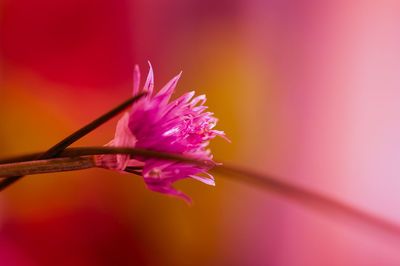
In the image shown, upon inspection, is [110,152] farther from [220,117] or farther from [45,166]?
[220,117]

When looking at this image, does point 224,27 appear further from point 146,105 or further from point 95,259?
point 146,105

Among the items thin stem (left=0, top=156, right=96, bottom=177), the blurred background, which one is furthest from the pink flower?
the blurred background

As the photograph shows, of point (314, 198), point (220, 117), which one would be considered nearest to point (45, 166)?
point (314, 198)

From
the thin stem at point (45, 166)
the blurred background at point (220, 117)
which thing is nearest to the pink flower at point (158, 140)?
the thin stem at point (45, 166)

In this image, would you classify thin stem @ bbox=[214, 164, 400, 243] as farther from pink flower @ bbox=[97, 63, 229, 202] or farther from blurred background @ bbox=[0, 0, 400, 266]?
blurred background @ bbox=[0, 0, 400, 266]

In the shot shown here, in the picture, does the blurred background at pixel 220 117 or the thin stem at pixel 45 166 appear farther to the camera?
the blurred background at pixel 220 117

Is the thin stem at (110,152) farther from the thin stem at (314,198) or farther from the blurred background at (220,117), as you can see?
the blurred background at (220,117)

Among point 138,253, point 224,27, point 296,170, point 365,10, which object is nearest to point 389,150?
point 296,170
